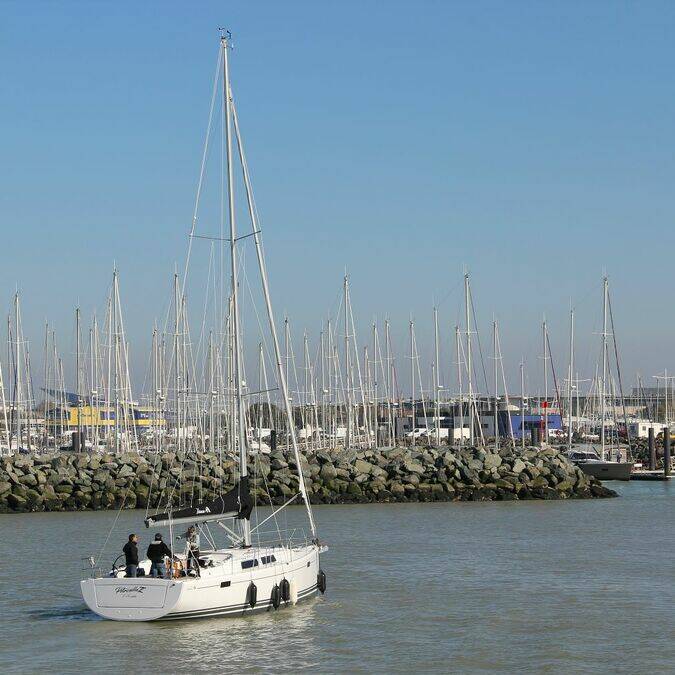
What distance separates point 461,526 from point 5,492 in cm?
2026

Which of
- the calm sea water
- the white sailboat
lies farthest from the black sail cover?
the calm sea water

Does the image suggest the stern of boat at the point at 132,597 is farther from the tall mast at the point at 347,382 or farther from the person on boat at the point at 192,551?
the tall mast at the point at 347,382

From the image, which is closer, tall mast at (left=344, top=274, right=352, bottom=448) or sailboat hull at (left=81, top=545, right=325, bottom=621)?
sailboat hull at (left=81, top=545, right=325, bottom=621)

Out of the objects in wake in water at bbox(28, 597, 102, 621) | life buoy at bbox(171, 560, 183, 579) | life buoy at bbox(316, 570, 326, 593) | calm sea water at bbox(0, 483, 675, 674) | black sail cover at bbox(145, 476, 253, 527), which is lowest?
calm sea water at bbox(0, 483, 675, 674)

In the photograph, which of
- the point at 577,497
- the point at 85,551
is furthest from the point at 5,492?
the point at 577,497

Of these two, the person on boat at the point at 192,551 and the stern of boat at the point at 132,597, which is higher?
the person on boat at the point at 192,551

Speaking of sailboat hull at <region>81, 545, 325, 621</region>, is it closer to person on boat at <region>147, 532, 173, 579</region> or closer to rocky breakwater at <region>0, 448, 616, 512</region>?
person on boat at <region>147, 532, 173, 579</region>

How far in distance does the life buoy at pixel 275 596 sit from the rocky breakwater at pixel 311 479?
26021mm

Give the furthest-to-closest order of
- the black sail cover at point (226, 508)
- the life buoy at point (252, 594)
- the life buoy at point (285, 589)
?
the black sail cover at point (226, 508)
the life buoy at point (285, 589)
the life buoy at point (252, 594)

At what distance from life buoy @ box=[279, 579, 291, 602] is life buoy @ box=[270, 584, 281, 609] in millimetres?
103

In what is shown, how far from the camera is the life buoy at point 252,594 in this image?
24.0m

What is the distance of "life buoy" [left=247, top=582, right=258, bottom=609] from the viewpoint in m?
24.0

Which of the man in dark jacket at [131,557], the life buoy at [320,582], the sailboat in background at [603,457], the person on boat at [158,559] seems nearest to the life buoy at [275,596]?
the life buoy at [320,582]

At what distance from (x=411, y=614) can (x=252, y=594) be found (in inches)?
149
